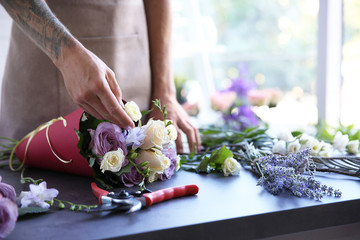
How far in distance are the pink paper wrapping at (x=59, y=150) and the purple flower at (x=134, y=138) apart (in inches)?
4.7

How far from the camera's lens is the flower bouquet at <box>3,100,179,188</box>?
83cm

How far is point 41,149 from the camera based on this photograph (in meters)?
1.01

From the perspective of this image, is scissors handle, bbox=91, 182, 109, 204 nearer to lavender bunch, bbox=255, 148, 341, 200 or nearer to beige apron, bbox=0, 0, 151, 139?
lavender bunch, bbox=255, 148, 341, 200

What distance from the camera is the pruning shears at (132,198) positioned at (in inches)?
27.3

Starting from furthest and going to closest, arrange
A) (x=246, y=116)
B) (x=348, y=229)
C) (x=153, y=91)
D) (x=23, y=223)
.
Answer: (x=246, y=116)
(x=153, y=91)
(x=348, y=229)
(x=23, y=223)

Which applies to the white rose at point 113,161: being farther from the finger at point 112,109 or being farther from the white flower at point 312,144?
the white flower at point 312,144

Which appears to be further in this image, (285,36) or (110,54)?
(285,36)

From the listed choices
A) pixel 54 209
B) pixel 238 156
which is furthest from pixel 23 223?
pixel 238 156

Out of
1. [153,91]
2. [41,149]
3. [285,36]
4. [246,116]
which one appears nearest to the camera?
[41,149]

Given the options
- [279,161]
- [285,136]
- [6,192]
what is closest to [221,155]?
[279,161]

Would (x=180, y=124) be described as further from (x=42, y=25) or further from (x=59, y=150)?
(x=42, y=25)

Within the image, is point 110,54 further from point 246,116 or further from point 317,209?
point 246,116

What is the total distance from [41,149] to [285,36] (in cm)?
482

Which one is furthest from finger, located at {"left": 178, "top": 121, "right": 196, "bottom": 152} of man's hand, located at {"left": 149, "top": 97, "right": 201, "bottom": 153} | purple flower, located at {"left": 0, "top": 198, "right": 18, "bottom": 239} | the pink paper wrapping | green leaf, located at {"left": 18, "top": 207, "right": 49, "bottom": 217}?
purple flower, located at {"left": 0, "top": 198, "right": 18, "bottom": 239}
